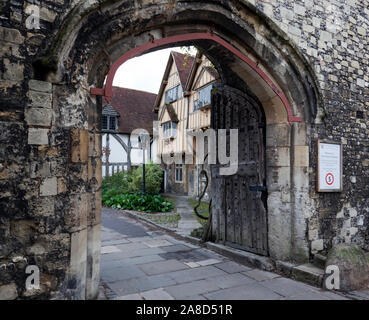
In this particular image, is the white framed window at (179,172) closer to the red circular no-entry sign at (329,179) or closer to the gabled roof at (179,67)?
the gabled roof at (179,67)

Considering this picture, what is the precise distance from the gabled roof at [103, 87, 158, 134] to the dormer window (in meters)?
1.79

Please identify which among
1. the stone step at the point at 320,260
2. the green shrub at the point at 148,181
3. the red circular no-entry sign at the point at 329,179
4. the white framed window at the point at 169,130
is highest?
the white framed window at the point at 169,130

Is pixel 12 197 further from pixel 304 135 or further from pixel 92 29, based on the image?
pixel 304 135

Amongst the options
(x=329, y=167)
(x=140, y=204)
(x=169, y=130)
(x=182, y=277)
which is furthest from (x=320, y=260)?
(x=169, y=130)

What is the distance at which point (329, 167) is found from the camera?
14.0ft

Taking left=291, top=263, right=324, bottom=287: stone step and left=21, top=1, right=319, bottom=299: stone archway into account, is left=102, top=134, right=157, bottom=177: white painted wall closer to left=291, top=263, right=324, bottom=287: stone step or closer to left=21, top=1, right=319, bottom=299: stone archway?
left=21, top=1, right=319, bottom=299: stone archway

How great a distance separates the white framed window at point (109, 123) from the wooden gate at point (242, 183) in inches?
407

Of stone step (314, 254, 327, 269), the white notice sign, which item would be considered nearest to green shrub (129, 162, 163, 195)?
the white notice sign

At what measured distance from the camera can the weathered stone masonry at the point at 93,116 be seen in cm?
239

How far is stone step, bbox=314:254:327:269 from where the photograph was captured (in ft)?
12.2

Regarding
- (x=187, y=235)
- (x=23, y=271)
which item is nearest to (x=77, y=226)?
(x=23, y=271)

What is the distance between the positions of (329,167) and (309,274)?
1.56m

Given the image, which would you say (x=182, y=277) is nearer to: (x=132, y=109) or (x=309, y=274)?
(x=309, y=274)

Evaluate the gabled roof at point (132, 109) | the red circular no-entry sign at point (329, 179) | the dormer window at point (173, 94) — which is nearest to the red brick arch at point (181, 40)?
the red circular no-entry sign at point (329, 179)
